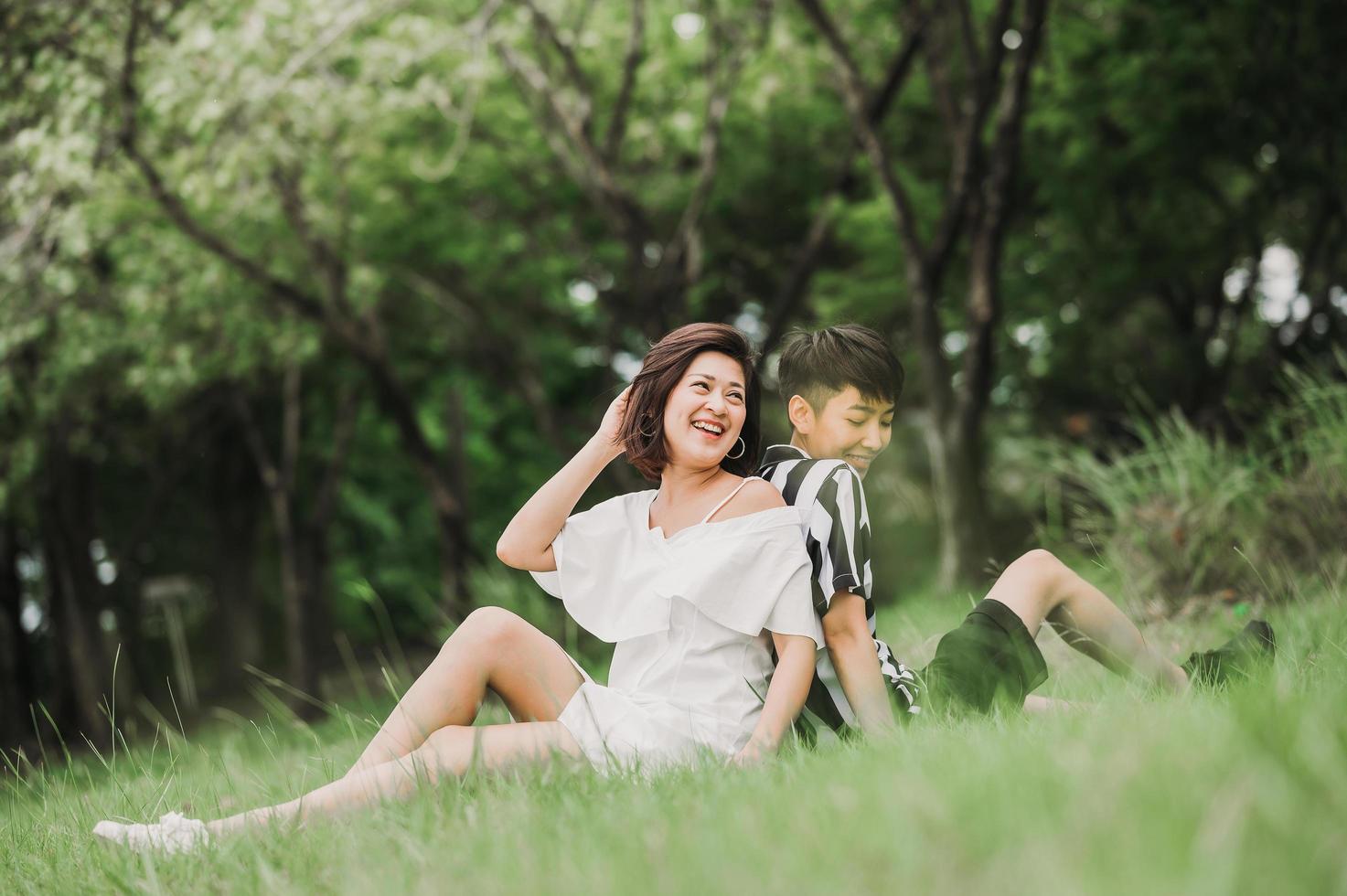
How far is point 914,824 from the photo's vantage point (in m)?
1.69

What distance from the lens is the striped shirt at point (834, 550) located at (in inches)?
117

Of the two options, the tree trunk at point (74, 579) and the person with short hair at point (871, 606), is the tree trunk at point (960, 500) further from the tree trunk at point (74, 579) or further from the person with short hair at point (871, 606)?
the tree trunk at point (74, 579)

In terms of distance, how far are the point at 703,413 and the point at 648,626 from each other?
23.1 inches

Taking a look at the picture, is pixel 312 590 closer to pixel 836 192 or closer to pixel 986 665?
pixel 836 192

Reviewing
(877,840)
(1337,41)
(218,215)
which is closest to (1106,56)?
(1337,41)

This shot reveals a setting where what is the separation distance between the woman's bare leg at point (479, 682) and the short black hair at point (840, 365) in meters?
1.05

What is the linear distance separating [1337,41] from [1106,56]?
6.19 ft

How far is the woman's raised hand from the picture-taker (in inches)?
128

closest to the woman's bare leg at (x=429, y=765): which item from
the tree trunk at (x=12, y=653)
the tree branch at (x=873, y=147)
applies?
the tree branch at (x=873, y=147)

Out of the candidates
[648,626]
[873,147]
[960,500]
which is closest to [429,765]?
[648,626]

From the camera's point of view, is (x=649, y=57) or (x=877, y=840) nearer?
(x=877, y=840)

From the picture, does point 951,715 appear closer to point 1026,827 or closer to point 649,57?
point 1026,827

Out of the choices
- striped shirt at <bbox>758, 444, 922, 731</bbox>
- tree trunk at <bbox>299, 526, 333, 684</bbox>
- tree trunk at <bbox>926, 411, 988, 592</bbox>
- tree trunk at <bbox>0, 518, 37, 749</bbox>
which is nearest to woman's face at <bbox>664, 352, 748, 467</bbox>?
striped shirt at <bbox>758, 444, 922, 731</bbox>

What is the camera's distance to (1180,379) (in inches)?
498
